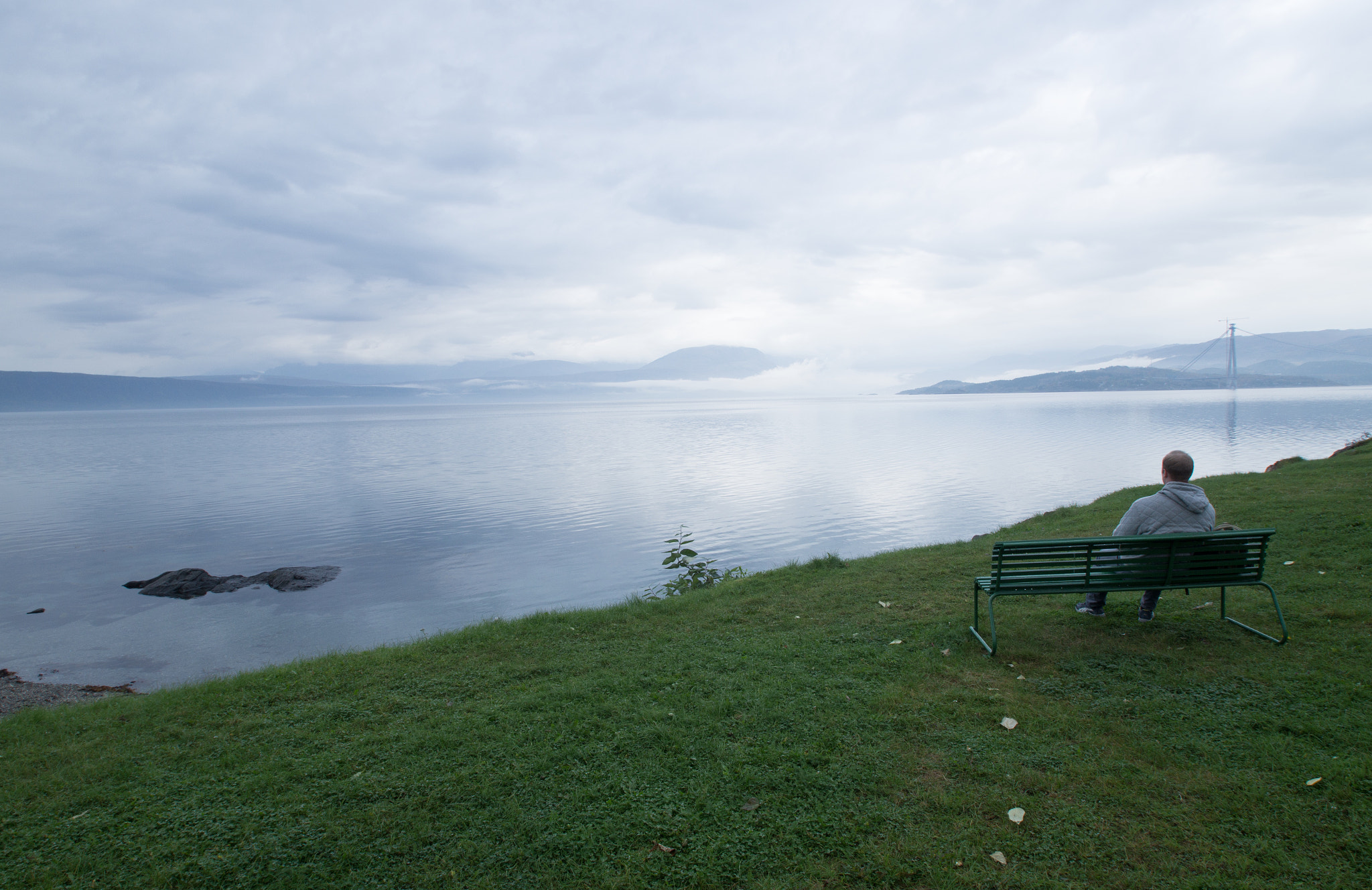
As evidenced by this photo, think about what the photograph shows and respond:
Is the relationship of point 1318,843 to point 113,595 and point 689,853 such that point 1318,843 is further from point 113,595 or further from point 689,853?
point 113,595

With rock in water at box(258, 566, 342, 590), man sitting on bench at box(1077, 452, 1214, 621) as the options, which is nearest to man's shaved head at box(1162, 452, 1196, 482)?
man sitting on bench at box(1077, 452, 1214, 621)

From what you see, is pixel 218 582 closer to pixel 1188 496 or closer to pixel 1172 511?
→ pixel 1172 511

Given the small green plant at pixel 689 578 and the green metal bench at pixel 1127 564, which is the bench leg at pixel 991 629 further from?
the small green plant at pixel 689 578

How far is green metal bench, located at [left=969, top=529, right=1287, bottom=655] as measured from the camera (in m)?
6.91

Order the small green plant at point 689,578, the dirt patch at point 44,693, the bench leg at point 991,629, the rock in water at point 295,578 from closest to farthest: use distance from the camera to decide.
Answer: the bench leg at point 991,629, the dirt patch at point 44,693, the small green plant at point 689,578, the rock in water at point 295,578

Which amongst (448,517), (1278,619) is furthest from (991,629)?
(448,517)

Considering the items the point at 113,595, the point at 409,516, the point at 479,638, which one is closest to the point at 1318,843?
the point at 479,638

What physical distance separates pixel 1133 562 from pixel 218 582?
2244 cm

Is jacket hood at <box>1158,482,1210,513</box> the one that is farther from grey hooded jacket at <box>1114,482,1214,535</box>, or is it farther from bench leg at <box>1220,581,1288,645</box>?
bench leg at <box>1220,581,1288,645</box>

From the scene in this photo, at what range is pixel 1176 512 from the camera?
24.1ft

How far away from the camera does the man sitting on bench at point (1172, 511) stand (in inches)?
287

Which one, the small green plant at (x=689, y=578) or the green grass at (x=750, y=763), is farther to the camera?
the small green plant at (x=689, y=578)

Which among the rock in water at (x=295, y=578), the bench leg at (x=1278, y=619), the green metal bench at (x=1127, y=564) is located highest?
the green metal bench at (x=1127, y=564)

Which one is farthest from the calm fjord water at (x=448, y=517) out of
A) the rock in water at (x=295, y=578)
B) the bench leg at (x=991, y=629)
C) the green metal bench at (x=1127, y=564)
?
the green metal bench at (x=1127, y=564)
